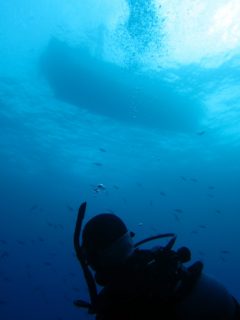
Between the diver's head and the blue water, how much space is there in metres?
14.7

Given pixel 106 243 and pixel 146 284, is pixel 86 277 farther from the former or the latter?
pixel 146 284

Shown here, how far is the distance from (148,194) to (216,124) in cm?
3245

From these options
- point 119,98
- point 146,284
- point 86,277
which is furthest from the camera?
point 119,98

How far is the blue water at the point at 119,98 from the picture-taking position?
667 inches

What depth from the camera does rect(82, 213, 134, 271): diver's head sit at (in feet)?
8.25

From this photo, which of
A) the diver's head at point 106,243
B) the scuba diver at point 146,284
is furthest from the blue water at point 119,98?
the scuba diver at point 146,284

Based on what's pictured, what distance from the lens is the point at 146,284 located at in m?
2.30

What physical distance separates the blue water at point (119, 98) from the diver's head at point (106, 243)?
14723 mm

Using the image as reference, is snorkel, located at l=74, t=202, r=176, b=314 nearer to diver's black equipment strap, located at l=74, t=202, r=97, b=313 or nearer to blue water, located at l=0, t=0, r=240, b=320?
diver's black equipment strap, located at l=74, t=202, r=97, b=313

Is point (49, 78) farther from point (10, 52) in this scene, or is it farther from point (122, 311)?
point (122, 311)

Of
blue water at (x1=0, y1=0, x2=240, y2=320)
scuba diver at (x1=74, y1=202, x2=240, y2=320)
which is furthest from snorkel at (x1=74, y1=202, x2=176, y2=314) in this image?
blue water at (x1=0, y1=0, x2=240, y2=320)

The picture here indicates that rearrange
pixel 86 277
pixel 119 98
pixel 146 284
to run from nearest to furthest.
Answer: pixel 146 284 → pixel 86 277 → pixel 119 98

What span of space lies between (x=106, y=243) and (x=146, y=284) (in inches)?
18.0

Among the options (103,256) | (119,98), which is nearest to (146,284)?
(103,256)
